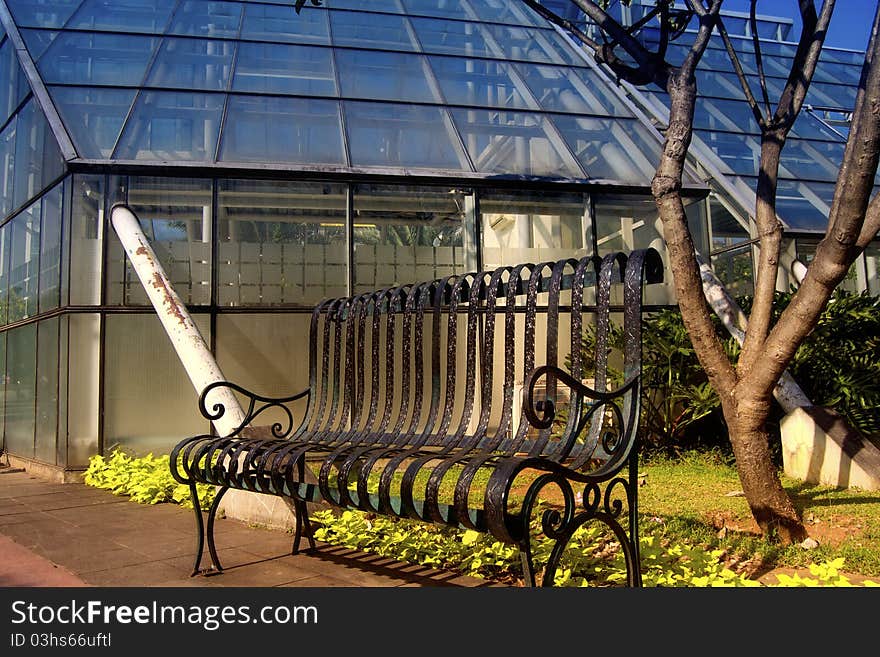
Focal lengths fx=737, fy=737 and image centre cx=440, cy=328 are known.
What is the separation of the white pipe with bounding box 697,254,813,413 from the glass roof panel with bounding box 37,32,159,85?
669 cm

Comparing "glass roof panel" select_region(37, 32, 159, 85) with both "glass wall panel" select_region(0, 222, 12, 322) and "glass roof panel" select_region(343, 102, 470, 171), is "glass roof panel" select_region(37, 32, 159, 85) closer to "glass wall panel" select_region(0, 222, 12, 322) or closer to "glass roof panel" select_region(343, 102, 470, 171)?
"glass wall panel" select_region(0, 222, 12, 322)

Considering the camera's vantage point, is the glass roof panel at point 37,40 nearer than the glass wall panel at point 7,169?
Yes

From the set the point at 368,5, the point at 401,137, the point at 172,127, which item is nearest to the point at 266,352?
the point at 172,127

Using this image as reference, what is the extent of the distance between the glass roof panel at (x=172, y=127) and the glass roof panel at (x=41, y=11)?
2.41 m

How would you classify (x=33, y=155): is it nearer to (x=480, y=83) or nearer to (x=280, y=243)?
(x=280, y=243)

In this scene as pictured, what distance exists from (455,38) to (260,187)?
15.9 ft

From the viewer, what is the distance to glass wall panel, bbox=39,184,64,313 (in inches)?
293

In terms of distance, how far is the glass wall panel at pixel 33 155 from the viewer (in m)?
7.80

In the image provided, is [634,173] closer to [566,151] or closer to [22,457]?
[566,151]

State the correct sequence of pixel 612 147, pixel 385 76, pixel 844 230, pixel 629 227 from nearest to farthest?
pixel 844 230 → pixel 629 227 → pixel 612 147 → pixel 385 76

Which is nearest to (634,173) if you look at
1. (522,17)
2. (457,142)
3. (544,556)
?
(457,142)

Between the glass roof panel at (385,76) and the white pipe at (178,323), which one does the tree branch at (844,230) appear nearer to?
the white pipe at (178,323)

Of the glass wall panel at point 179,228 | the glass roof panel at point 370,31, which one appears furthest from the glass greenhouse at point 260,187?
the glass roof panel at point 370,31

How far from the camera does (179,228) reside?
744 centimetres
